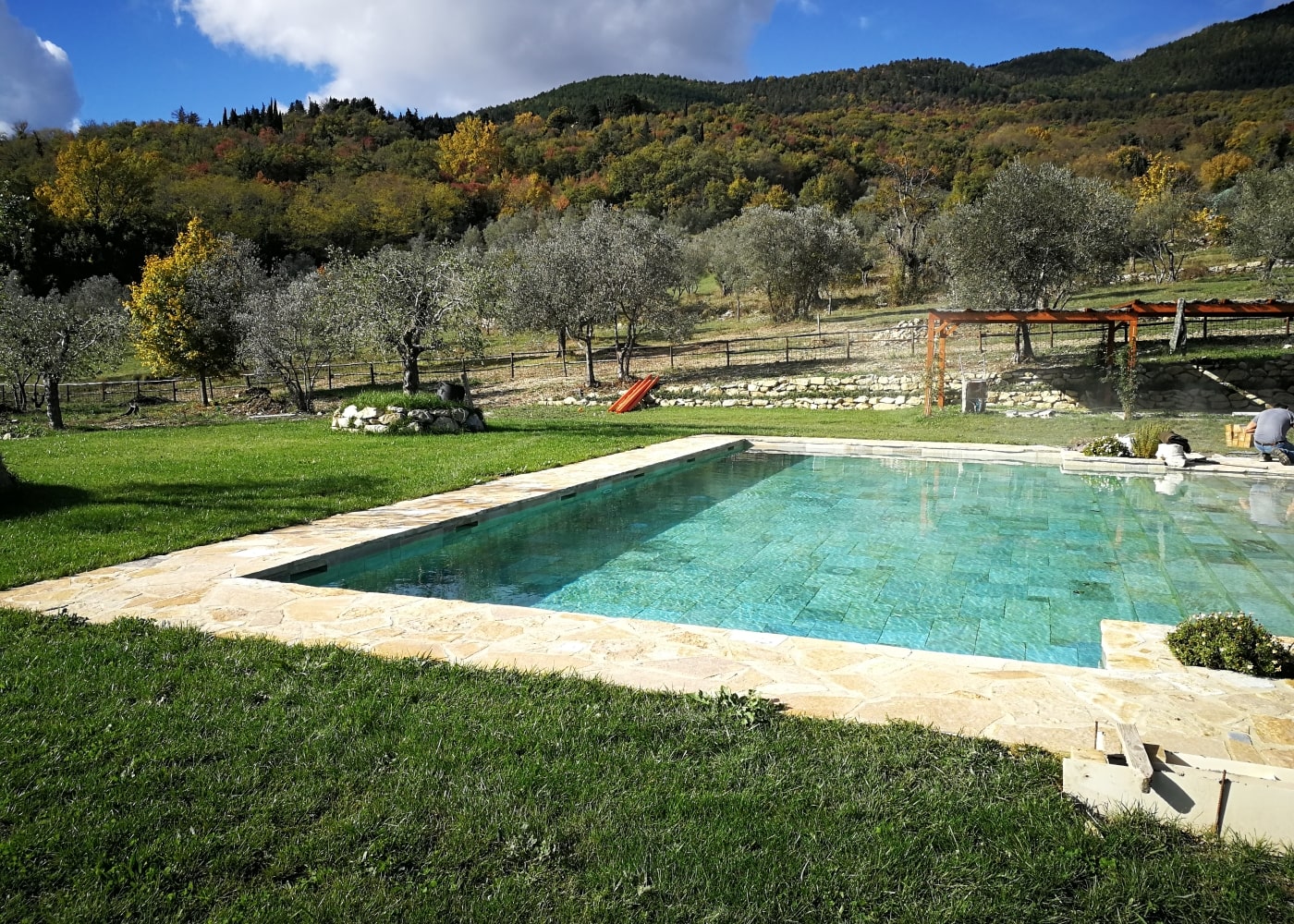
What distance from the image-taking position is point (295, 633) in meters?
4.44

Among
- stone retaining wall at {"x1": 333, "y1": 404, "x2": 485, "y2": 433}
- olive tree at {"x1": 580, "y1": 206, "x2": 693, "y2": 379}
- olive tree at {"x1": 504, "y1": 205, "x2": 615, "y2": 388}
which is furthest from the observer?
olive tree at {"x1": 504, "y1": 205, "x2": 615, "y2": 388}

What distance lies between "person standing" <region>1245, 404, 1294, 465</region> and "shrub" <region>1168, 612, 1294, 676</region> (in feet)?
30.3

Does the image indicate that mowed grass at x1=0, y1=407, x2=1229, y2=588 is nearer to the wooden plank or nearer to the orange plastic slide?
the orange plastic slide

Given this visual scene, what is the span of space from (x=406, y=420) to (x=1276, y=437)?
14.5 m

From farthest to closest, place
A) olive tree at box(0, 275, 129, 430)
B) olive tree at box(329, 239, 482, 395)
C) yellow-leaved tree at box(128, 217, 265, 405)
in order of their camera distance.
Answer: yellow-leaved tree at box(128, 217, 265, 405) < olive tree at box(329, 239, 482, 395) < olive tree at box(0, 275, 129, 430)

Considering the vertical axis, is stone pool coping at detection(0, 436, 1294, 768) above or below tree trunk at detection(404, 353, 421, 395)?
below

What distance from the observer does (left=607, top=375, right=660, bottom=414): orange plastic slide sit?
21062 millimetres

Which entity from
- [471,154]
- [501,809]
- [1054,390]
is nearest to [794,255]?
[1054,390]

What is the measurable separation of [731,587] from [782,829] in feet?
13.6

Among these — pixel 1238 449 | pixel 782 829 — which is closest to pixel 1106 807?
pixel 782 829

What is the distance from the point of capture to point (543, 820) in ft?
8.31

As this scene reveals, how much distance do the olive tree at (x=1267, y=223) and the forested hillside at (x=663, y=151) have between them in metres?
16.0

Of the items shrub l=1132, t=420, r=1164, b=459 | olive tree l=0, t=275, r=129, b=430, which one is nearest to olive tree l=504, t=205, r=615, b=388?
olive tree l=0, t=275, r=129, b=430

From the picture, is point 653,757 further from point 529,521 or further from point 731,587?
point 529,521
